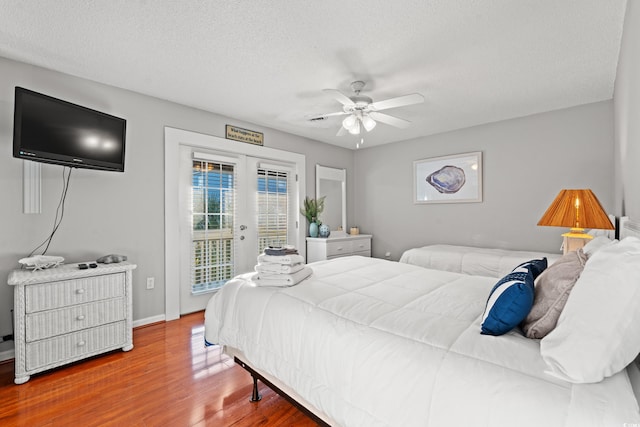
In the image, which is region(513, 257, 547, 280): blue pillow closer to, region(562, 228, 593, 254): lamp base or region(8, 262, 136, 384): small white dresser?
region(562, 228, 593, 254): lamp base

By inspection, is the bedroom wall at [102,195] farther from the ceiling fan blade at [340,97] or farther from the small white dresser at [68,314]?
the ceiling fan blade at [340,97]

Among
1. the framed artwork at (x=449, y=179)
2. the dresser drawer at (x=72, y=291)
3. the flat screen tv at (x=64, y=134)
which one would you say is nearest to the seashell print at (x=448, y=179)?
the framed artwork at (x=449, y=179)

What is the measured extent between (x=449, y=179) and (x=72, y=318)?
4.52m

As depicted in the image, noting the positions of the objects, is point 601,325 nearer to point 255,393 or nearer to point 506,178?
point 255,393

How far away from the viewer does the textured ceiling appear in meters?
1.76

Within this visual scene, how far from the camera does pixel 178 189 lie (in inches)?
130

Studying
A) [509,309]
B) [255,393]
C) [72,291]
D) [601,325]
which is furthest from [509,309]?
[72,291]

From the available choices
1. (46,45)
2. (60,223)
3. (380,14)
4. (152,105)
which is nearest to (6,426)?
(60,223)

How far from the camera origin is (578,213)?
2172 mm

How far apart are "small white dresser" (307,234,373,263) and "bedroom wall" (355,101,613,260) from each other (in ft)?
1.54

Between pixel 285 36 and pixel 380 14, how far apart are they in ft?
2.14

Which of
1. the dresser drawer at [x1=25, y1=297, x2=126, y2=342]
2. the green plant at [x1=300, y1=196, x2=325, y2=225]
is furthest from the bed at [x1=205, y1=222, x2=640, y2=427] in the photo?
the green plant at [x1=300, y1=196, x2=325, y2=225]

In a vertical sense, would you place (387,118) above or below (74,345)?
above

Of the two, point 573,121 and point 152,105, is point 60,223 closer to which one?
point 152,105
